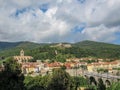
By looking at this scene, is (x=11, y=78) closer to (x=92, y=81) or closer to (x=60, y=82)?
(x=60, y=82)

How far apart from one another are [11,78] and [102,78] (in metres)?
49.4

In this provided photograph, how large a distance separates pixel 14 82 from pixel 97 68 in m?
101

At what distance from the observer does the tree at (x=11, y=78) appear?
2870 centimetres

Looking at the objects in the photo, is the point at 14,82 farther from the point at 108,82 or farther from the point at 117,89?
the point at 108,82

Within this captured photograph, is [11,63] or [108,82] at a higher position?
[11,63]

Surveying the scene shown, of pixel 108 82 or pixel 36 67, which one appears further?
pixel 36 67

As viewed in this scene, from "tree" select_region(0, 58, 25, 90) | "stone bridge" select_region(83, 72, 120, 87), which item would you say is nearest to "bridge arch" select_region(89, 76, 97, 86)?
"stone bridge" select_region(83, 72, 120, 87)

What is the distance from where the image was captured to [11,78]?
29.7 m

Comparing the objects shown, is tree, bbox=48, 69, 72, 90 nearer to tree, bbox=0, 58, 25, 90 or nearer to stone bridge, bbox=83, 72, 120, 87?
tree, bbox=0, 58, 25, 90

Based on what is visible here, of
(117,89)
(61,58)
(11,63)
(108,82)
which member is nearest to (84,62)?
Result: (61,58)

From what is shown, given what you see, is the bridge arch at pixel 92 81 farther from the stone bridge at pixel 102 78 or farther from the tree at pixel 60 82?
the tree at pixel 60 82

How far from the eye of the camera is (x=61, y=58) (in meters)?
160

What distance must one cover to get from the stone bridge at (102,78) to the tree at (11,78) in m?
41.8

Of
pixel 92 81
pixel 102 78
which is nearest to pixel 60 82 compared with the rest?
pixel 102 78
